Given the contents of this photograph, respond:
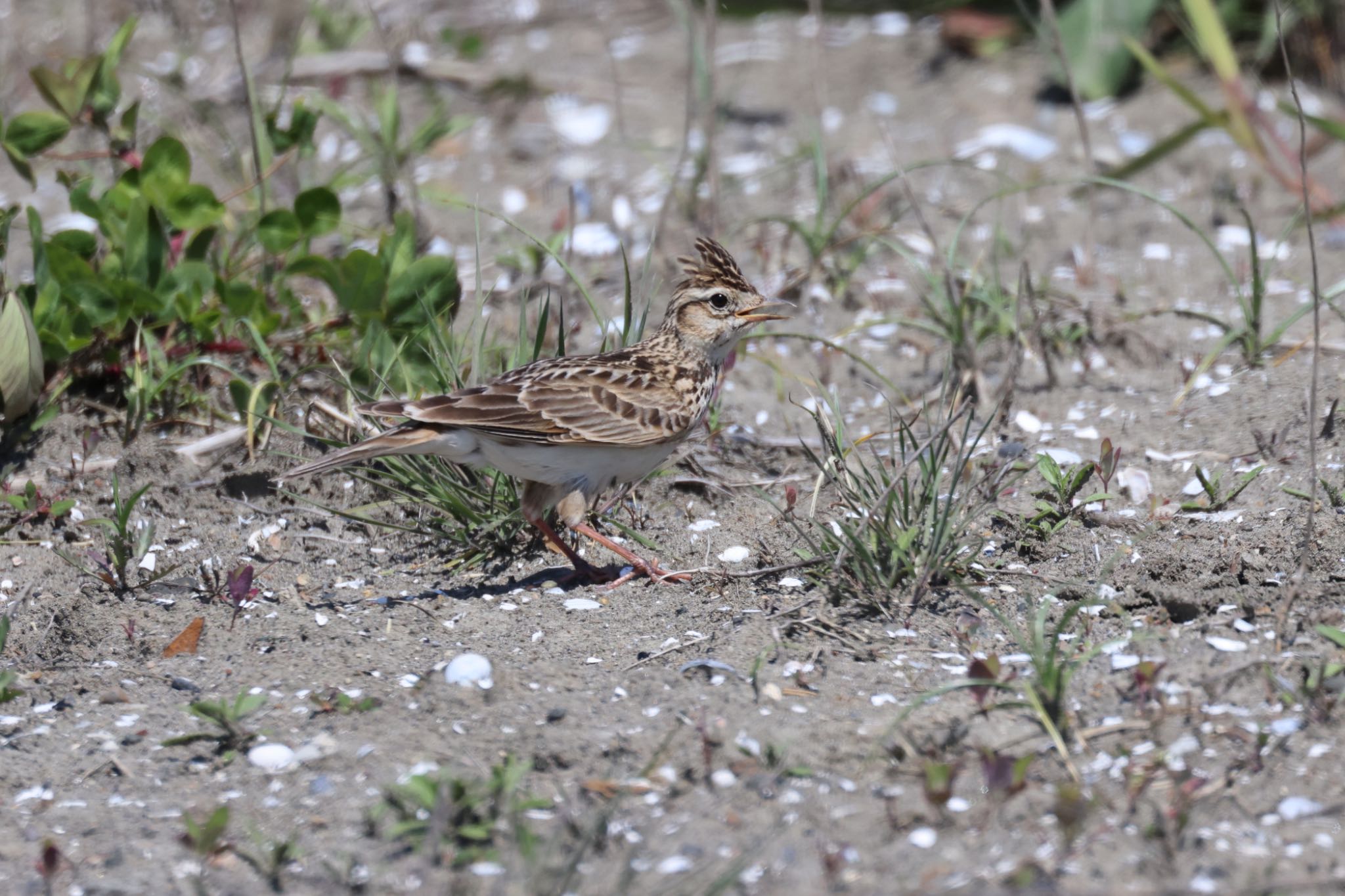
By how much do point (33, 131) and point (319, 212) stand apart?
3.96ft

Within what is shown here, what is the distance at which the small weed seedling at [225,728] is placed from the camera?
12.2 ft

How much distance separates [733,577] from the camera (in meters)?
4.63

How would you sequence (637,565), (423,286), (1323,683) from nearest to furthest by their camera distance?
(1323,683), (637,565), (423,286)

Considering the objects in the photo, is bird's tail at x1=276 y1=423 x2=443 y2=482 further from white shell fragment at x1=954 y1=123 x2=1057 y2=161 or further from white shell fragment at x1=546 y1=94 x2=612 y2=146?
white shell fragment at x1=954 y1=123 x2=1057 y2=161

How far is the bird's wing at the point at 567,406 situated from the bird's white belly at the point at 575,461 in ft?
0.15

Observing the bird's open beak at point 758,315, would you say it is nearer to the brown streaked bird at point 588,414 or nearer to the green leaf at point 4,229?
the brown streaked bird at point 588,414

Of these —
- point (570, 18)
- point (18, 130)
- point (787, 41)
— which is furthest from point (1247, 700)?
point (570, 18)

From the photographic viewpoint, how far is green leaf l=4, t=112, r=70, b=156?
19.1 feet

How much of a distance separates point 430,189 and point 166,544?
128 inches

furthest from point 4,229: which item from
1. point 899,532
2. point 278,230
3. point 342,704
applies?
point 899,532

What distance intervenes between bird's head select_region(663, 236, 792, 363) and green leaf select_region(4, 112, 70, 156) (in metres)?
2.67

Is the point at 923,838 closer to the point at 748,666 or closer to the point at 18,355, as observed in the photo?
the point at 748,666

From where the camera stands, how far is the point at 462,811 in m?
3.35

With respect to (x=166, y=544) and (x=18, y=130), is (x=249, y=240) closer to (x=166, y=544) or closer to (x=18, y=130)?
(x=18, y=130)
